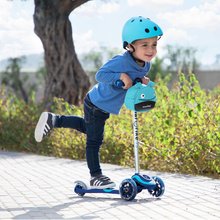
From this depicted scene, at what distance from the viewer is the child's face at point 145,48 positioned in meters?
6.55

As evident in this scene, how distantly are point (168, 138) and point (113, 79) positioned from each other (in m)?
3.41

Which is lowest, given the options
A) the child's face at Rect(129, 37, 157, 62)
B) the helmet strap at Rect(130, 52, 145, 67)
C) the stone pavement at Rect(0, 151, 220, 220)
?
the stone pavement at Rect(0, 151, 220, 220)

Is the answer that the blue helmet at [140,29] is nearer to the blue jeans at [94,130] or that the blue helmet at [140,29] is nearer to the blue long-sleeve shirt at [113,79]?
the blue long-sleeve shirt at [113,79]

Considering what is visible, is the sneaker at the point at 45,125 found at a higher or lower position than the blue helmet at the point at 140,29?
lower

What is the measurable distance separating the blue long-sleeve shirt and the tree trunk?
9119 mm

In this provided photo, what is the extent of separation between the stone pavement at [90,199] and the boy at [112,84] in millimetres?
420

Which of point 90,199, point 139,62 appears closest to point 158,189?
point 90,199

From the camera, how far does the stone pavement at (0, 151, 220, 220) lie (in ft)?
19.9

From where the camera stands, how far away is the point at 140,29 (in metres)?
6.46

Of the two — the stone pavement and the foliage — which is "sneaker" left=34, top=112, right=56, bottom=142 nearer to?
the stone pavement

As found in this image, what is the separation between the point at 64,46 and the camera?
637 inches

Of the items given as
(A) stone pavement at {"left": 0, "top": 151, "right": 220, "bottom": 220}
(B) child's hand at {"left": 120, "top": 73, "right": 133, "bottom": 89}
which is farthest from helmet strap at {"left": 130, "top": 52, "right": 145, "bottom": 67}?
(A) stone pavement at {"left": 0, "top": 151, "right": 220, "bottom": 220}

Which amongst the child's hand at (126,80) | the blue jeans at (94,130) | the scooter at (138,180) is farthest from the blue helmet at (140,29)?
the blue jeans at (94,130)

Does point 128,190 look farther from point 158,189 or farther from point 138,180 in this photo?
point 158,189
